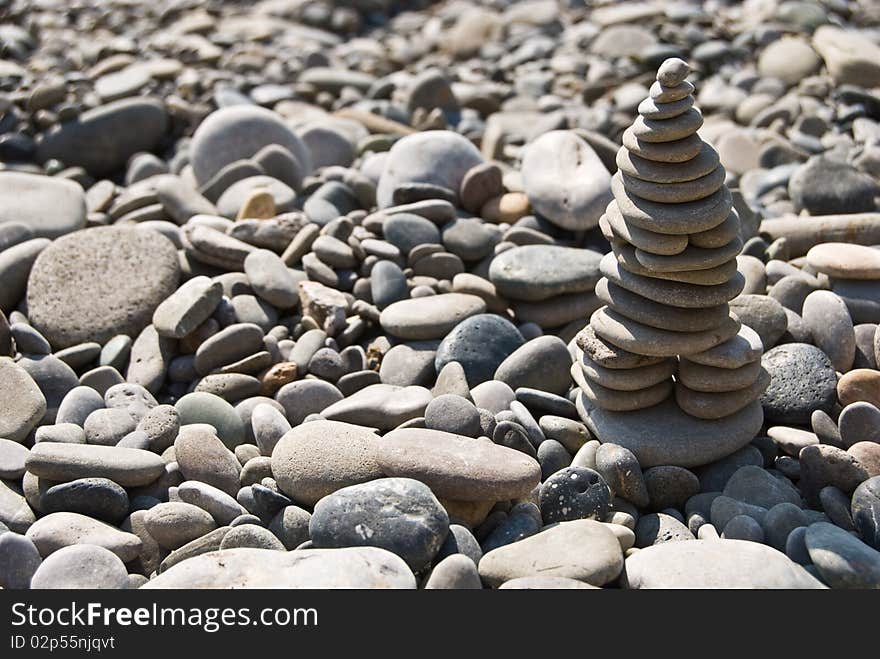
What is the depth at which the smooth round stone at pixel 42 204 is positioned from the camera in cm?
619

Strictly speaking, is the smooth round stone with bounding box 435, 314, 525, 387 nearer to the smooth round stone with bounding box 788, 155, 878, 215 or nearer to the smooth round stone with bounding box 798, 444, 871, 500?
the smooth round stone with bounding box 798, 444, 871, 500

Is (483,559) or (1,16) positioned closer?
(483,559)

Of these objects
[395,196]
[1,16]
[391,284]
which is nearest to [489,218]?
[395,196]

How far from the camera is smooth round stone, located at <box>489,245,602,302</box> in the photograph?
17.4ft

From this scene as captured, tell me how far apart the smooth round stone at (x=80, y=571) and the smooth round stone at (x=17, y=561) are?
0.23ft

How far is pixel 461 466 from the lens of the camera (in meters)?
3.87

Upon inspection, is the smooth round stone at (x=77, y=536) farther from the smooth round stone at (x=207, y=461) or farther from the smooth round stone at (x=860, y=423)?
the smooth round stone at (x=860, y=423)

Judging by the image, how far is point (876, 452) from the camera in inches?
165

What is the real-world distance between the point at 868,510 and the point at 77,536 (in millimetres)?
3168

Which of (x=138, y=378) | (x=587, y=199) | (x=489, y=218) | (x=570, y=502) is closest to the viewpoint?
(x=570, y=502)

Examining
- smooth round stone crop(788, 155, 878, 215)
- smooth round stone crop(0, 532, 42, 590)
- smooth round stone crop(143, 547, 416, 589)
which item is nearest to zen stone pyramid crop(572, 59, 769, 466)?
smooth round stone crop(143, 547, 416, 589)

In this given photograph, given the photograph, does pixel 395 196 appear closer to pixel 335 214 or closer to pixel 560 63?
pixel 335 214

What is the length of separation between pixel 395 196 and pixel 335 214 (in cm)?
43

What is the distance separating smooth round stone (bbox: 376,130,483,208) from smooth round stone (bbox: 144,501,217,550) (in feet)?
9.73
